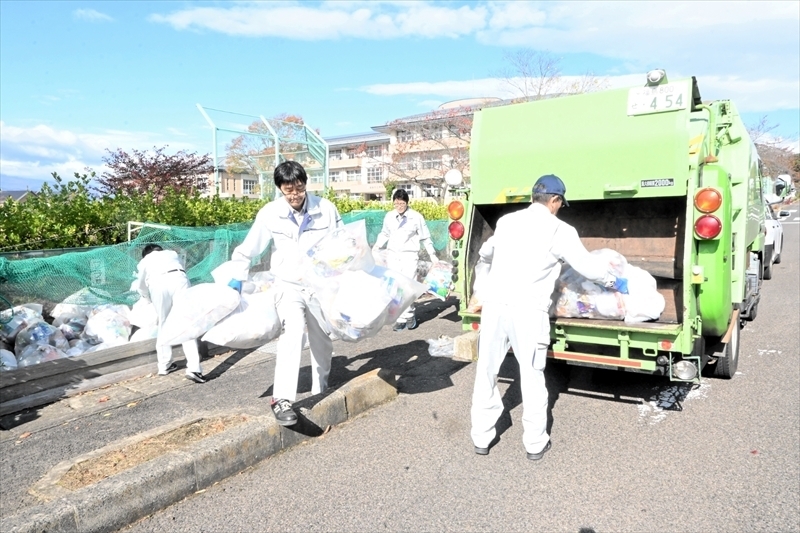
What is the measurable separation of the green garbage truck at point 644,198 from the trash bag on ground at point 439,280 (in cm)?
246

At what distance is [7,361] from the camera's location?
17.6 feet

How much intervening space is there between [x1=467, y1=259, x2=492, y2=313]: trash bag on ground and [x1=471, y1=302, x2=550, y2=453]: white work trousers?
120 centimetres

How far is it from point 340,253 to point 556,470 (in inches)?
75.6

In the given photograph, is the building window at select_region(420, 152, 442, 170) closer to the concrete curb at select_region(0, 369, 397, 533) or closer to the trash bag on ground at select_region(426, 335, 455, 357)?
the trash bag on ground at select_region(426, 335, 455, 357)

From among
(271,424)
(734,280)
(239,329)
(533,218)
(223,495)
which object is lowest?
(223,495)

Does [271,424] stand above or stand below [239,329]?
below

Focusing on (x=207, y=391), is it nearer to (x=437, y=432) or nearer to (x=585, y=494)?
(x=437, y=432)

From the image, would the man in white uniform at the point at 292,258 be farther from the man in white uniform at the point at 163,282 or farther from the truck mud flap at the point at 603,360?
the truck mud flap at the point at 603,360

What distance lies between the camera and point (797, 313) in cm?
818

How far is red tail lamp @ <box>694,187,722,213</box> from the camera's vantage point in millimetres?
4129

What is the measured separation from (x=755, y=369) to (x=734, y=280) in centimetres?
150

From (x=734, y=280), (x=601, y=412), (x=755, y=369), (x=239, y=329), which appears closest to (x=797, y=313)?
(x=755, y=369)

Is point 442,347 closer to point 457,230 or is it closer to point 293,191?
point 457,230

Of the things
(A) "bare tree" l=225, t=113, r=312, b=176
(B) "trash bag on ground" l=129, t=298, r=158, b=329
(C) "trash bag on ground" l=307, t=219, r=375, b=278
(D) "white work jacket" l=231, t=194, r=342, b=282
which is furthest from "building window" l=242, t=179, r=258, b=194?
(C) "trash bag on ground" l=307, t=219, r=375, b=278
